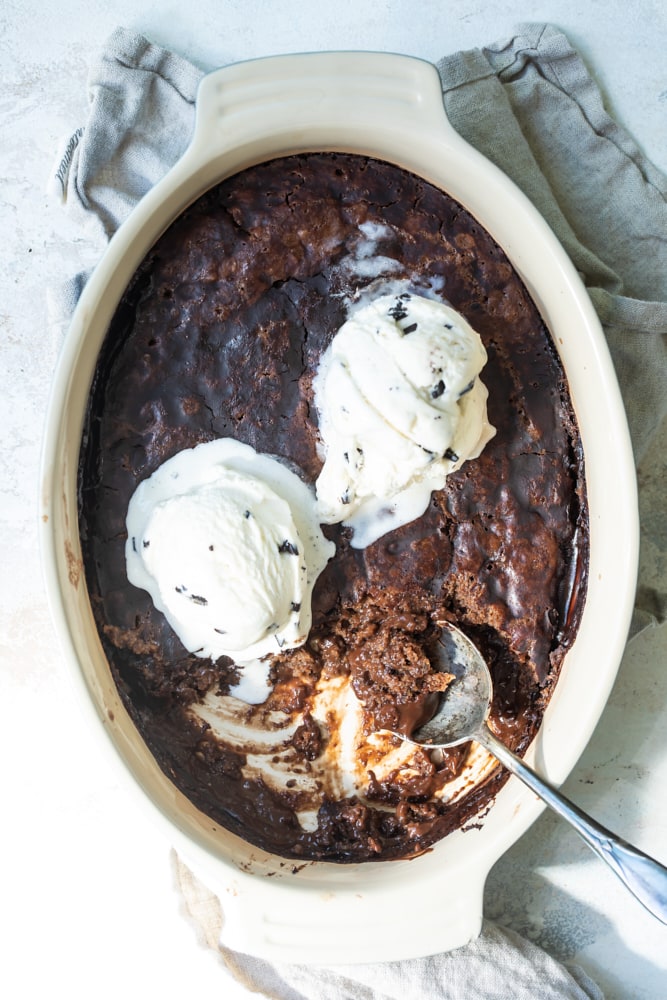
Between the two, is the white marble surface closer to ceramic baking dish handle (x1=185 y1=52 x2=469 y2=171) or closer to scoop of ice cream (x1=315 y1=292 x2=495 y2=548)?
ceramic baking dish handle (x1=185 y1=52 x2=469 y2=171)

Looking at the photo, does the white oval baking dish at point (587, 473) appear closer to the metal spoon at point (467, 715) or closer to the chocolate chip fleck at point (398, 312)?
the metal spoon at point (467, 715)

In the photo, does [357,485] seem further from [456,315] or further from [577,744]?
[577,744]

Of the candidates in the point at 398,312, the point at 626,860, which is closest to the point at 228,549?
the point at 398,312

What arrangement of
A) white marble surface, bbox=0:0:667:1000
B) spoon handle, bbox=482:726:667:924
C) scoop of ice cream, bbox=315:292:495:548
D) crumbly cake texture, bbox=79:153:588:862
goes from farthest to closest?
white marble surface, bbox=0:0:667:1000, crumbly cake texture, bbox=79:153:588:862, scoop of ice cream, bbox=315:292:495:548, spoon handle, bbox=482:726:667:924

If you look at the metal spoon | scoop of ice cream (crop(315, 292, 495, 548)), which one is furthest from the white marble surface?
scoop of ice cream (crop(315, 292, 495, 548))

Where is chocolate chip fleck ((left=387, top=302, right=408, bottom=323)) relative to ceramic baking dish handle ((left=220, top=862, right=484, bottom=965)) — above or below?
above

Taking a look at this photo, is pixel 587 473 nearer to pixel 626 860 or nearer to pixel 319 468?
pixel 319 468
